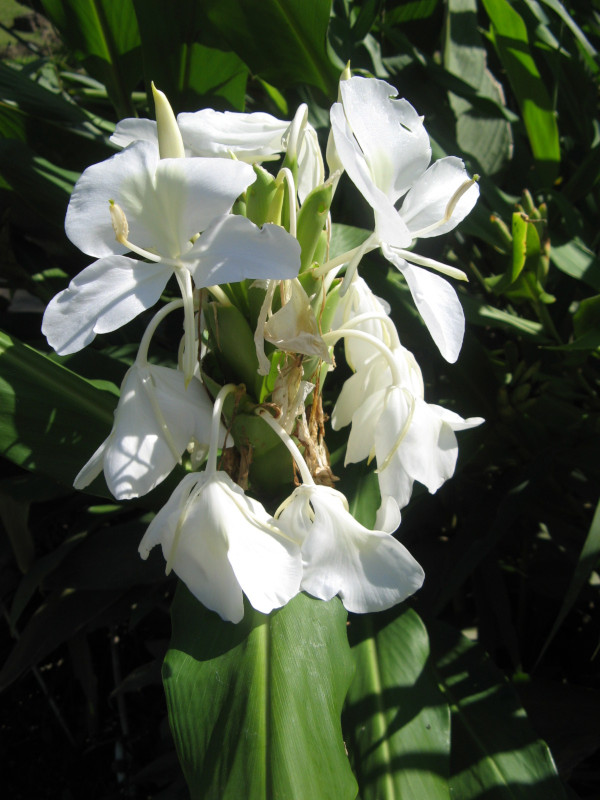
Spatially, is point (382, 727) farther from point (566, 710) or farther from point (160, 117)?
point (160, 117)

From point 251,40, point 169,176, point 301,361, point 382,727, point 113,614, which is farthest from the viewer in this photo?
point 113,614

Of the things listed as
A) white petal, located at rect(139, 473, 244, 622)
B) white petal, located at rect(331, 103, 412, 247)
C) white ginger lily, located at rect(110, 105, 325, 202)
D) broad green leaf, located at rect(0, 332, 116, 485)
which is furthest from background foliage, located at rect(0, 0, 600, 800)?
white petal, located at rect(331, 103, 412, 247)

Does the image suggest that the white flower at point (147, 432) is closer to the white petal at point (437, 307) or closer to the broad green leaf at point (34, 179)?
the white petal at point (437, 307)

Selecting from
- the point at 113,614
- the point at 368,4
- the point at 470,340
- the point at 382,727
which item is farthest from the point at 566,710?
the point at 368,4

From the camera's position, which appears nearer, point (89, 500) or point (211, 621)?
point (211, 621)

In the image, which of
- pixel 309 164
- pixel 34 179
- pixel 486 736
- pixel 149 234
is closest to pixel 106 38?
pixel 34 179

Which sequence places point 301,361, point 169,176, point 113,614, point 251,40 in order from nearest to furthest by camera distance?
point 169,176
point 301,361
point 251,40
point 113,614

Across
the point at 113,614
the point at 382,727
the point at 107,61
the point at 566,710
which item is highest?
the point at 107,61

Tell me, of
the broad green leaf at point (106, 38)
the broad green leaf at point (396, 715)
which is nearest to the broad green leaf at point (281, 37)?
the broad green leaf at point (106, 38)

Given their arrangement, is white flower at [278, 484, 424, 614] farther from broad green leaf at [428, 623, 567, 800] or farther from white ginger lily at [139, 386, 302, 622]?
broad green leaf at [428, 623, 567, 800]
